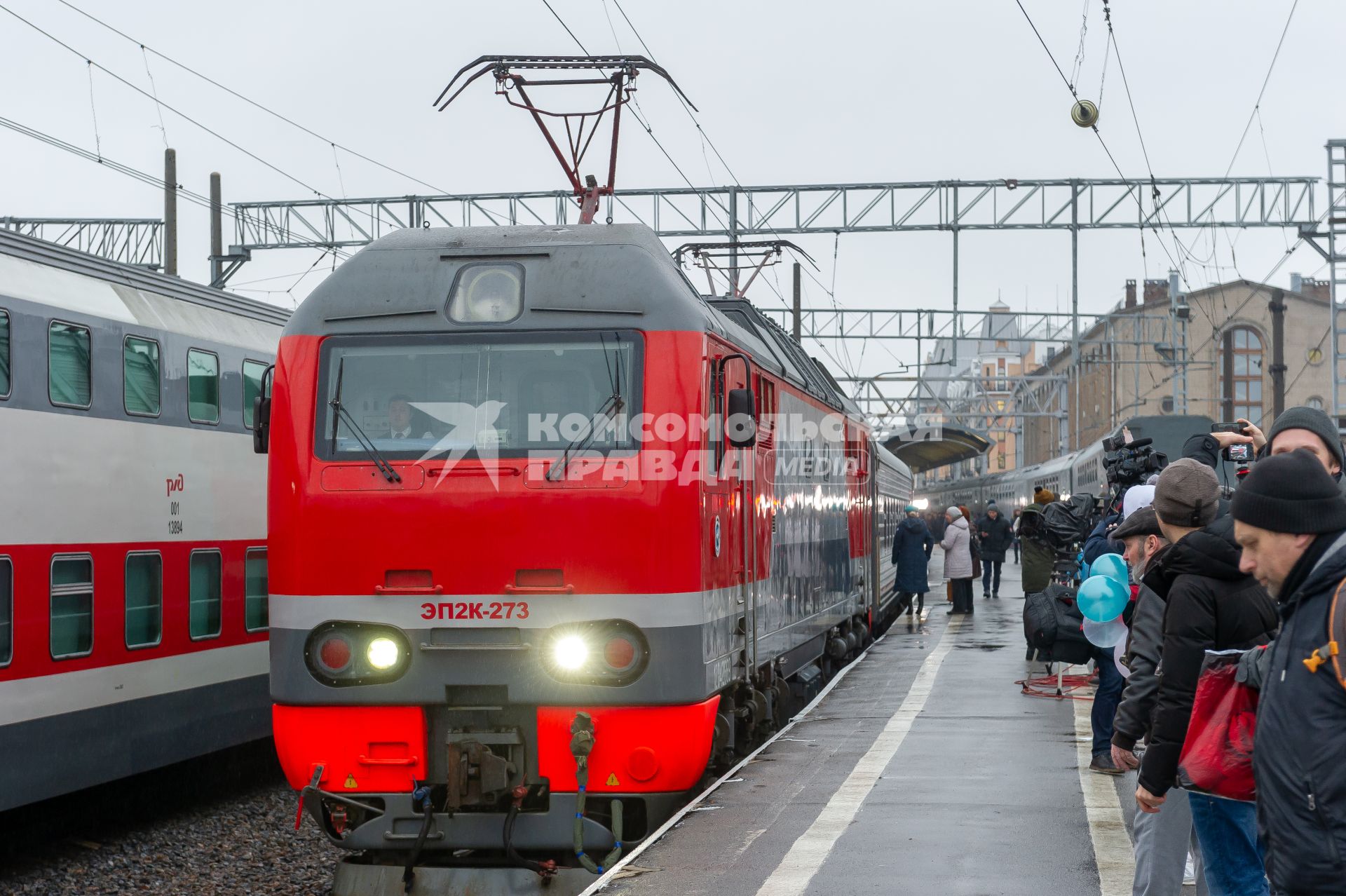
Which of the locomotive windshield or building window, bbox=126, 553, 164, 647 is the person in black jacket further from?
building window, bbox=126, 553, 164, 647

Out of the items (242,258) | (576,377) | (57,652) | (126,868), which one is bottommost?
(126,868)

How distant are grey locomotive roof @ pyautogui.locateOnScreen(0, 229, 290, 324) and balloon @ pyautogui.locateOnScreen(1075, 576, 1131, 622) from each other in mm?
6354

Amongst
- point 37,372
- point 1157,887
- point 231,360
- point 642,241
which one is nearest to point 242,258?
point 231,360

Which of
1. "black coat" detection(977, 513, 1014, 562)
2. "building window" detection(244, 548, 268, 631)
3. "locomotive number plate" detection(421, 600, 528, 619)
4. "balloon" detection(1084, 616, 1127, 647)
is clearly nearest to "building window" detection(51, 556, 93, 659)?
"building window" detection(244, 548, 268, 631)

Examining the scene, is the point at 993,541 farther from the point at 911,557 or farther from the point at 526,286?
the point at 526,286

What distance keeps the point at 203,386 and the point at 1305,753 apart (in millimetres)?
9224

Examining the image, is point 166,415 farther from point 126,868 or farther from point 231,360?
point 126,868

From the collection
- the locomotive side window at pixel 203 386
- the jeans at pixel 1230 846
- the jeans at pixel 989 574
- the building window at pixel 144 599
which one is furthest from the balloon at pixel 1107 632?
the jeans at pixel 989 574

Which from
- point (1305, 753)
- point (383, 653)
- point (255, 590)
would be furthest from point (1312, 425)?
point (255, 590)

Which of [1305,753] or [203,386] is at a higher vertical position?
[203,386]

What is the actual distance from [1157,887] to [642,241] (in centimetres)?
407

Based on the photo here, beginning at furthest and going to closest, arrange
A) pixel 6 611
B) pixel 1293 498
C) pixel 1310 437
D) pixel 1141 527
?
pixel 6 611, pixel 1141 527, pixel 1310 437, pixel 1293 498

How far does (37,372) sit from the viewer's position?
9094mm

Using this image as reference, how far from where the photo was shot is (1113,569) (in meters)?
6.32
